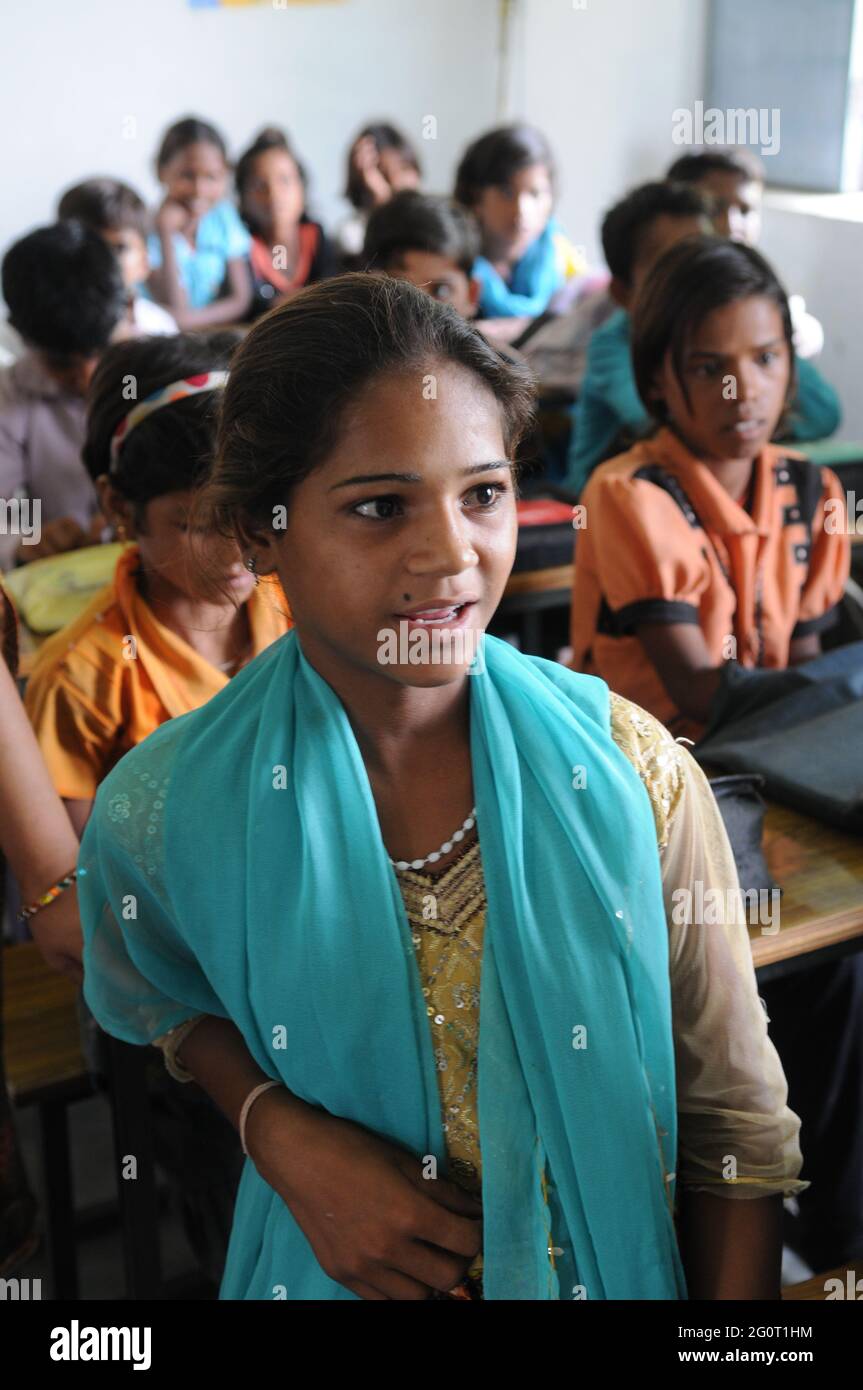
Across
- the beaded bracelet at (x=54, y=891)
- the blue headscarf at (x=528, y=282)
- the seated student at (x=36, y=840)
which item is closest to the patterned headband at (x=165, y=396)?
the seated student at (x=36, y=840)

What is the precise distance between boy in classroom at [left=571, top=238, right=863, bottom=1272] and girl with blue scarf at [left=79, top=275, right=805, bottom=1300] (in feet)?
3.15

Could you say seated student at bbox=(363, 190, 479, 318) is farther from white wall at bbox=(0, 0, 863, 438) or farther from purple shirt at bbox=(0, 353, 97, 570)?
white wall at bbox=(0, 0, 863, 438)

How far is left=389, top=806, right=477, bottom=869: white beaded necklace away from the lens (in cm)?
104

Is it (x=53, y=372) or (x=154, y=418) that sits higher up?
(x=53, y=372)

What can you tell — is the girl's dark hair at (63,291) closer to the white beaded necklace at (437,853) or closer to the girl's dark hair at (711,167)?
the girl's dark hair at (711,167)

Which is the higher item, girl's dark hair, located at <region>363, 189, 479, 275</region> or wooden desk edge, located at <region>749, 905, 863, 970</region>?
girl's dark hair, located at <region>363, 189, 479, 275</region>

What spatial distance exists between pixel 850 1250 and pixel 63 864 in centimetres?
120

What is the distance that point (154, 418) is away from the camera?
1.67m

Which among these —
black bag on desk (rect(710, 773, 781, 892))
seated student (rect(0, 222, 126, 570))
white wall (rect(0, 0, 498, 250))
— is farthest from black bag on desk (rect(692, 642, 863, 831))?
white wall (rect(0, 0, 498, 250))

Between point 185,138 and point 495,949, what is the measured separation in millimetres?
5733

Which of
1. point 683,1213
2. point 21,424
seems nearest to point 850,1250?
point 683,1213

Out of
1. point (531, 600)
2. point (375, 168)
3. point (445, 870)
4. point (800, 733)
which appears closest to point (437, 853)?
point (445, 870)

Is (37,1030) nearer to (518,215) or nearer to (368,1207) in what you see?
(368,1207)

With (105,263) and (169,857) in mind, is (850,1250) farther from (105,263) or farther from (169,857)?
(105,263)
